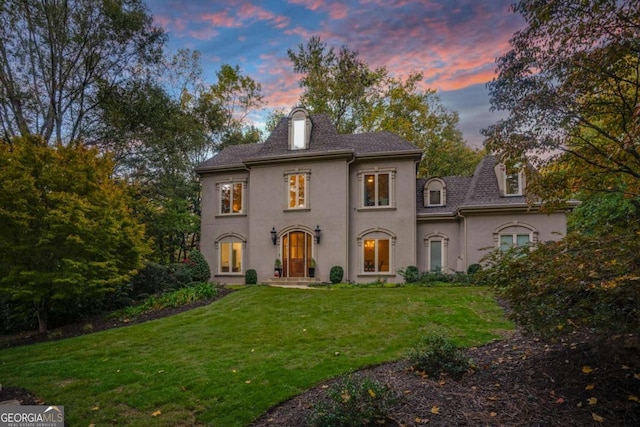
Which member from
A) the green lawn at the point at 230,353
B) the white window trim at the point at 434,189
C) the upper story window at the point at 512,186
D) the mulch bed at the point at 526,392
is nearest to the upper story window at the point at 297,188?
the white window trim at the point at 434,189

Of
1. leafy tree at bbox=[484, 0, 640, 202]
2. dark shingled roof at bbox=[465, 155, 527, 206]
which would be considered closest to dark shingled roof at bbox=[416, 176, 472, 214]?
dark shingled roof at bbox=[465, 155, 527, 206]

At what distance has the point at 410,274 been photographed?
47.6 ft

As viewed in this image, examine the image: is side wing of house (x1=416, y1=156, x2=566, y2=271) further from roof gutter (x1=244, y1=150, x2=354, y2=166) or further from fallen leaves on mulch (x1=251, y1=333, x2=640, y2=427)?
fallen leaves on mulch (x1=251, y1=333, x2=640, y2=427)

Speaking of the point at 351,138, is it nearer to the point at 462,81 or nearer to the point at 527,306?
the point at 462,81

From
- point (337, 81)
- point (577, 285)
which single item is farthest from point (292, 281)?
point (337, 81)

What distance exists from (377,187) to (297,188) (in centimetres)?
372

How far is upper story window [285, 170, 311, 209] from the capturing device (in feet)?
52.8

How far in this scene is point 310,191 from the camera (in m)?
16.0

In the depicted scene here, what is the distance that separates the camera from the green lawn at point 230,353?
461cm

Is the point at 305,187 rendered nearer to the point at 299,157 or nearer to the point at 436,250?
the point at 299,157

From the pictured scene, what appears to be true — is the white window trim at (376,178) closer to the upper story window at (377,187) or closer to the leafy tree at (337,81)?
the upper story window at (377,187)

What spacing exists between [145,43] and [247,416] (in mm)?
18498

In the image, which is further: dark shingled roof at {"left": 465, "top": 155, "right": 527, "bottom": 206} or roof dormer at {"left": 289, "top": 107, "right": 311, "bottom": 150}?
roof dormer at {"left": 289, "top": 107, "right": 311, "bottom": 150}

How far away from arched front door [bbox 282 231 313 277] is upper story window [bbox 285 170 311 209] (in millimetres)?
1360
